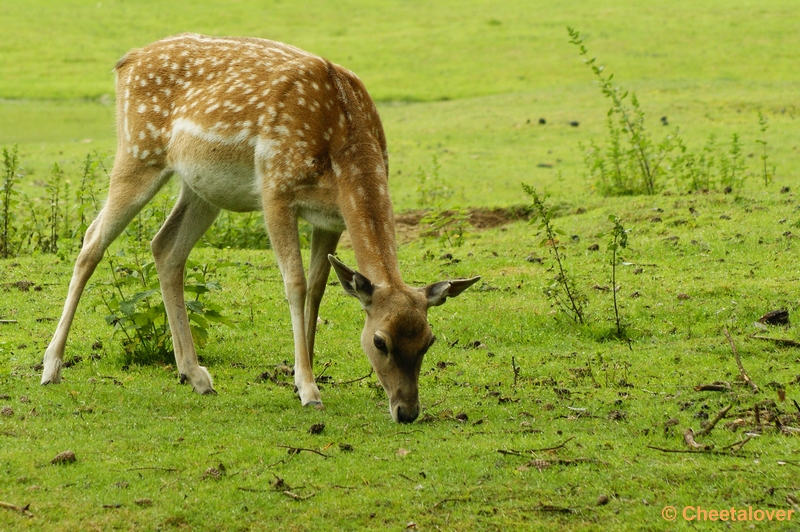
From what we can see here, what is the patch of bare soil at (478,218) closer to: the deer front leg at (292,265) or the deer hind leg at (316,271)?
the deer hind leg at (316,271)

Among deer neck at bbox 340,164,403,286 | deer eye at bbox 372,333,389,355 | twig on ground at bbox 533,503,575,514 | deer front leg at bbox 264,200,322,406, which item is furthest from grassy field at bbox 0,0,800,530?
deer neck at bbox 340,164,403,286

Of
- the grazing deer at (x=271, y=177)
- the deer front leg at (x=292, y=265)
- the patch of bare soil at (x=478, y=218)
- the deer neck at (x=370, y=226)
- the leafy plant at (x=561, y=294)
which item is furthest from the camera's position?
the patch of bare soil at (x=478, y=218)

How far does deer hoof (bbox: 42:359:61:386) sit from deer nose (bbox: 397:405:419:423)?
2.75 m

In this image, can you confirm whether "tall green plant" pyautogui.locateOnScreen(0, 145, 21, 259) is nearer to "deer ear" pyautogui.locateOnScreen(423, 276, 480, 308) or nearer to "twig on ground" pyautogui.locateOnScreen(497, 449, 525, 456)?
"deer ear" pyautogui.locateOnScreen(423, 276, 480, 308)

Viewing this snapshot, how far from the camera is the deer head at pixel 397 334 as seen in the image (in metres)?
6.13

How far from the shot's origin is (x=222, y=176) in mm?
7266

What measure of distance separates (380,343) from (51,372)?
2.66 meters

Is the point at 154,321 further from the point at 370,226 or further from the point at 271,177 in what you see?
the point at 370,226

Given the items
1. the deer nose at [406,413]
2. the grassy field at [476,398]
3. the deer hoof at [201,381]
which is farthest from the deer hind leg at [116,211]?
the deer nose at [406,413]

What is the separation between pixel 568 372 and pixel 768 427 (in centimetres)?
193

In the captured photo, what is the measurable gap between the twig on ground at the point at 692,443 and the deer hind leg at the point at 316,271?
3088 mm

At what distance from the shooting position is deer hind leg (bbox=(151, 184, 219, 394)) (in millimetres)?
7395

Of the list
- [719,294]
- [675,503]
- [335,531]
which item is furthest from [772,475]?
[719,294]

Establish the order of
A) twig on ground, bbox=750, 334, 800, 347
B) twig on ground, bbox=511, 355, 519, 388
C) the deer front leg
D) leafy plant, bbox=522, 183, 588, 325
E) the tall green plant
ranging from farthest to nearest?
the tall green plant
leafy plant, bbox=522, 183, 588, 325
twig on ground, bbox=750, 334, 800, 347
twig on ground, bbox=511, 355, 519, 388
the deer front leg
